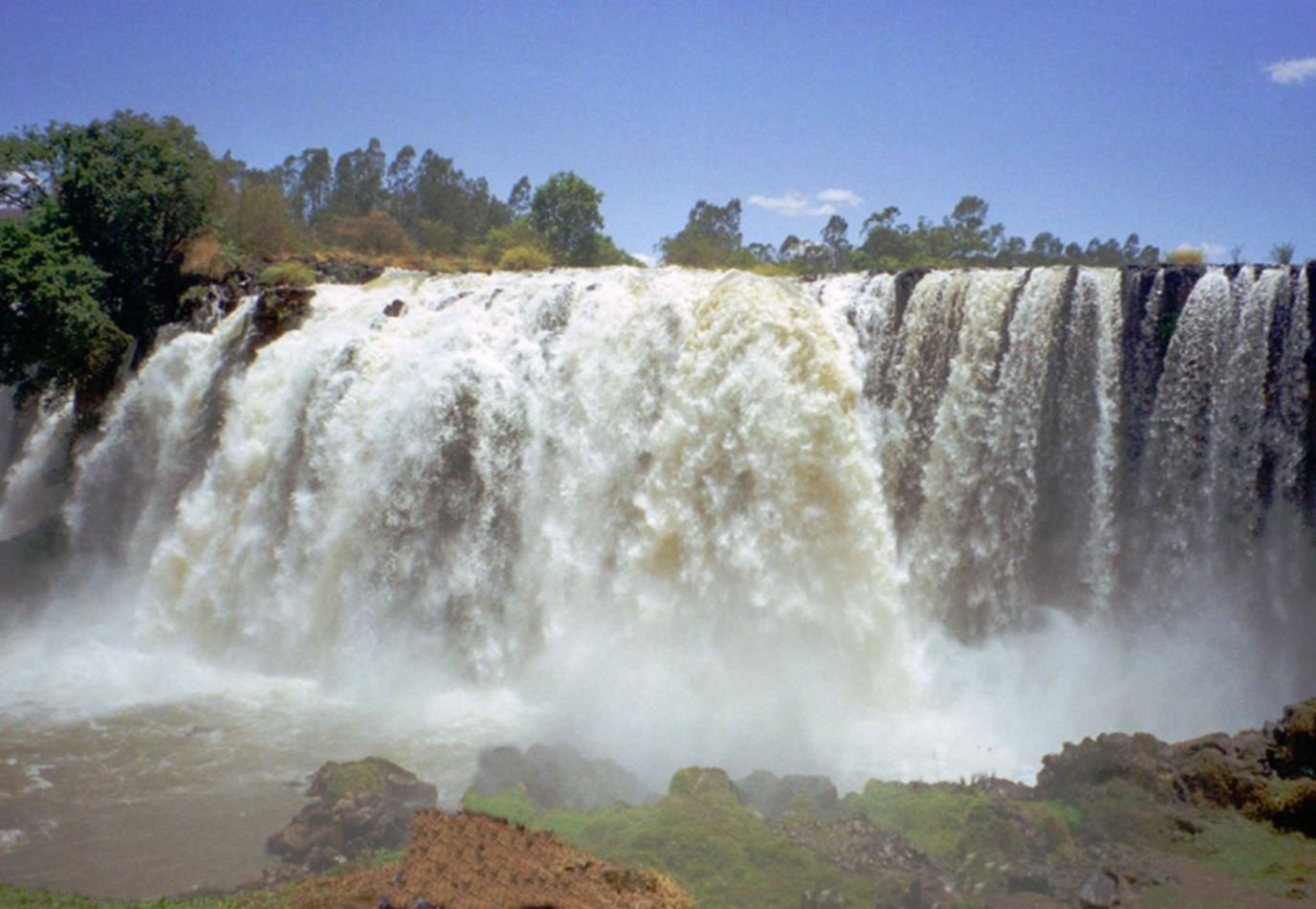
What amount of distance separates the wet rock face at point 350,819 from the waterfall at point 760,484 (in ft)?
10.3

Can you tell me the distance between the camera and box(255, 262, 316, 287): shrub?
20.1m

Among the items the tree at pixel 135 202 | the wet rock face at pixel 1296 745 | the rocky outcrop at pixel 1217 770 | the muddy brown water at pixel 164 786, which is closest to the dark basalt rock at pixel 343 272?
the tree at pixel 135 202

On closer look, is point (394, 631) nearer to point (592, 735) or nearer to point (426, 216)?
point (592, 735)

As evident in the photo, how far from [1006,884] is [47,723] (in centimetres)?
1186

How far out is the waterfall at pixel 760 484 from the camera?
11.7 meters

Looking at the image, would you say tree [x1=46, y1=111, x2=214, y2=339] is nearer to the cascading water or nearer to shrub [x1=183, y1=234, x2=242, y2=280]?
shrub [x1=183, y1=234, x2=242, y2=280]

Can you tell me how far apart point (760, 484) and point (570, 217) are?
20.5 metres

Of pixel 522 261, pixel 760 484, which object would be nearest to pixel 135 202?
pixel 522 261

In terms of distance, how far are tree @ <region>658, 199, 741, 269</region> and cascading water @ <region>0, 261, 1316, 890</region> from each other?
12505 mm

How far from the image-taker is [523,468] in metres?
14.0

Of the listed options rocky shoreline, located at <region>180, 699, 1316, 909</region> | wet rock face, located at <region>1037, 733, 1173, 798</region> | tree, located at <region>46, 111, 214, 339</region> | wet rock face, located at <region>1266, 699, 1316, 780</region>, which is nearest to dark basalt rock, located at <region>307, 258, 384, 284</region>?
tree, located at <region>46, 111, 214, 339</region>

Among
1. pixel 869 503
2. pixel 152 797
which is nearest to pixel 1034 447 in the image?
pixel 869 503

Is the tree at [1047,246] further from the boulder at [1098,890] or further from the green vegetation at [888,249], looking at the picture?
the boulder at [1098,890]

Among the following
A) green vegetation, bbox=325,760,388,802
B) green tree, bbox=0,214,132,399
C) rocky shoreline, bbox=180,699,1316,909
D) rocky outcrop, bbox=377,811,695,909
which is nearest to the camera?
rocky outcrop, bbox=377,811,695,909
